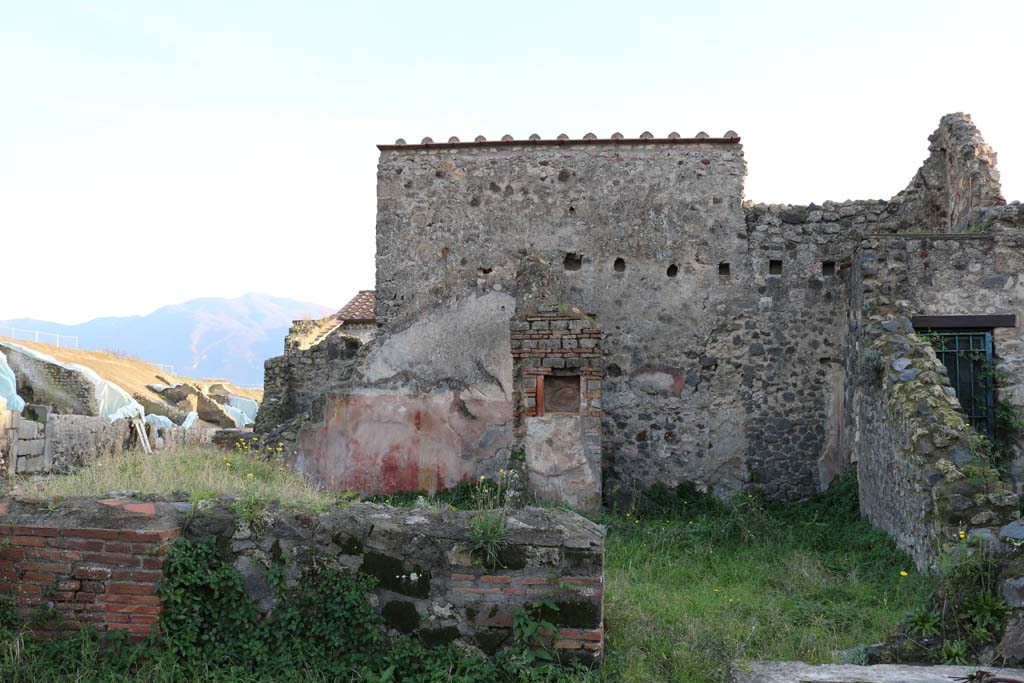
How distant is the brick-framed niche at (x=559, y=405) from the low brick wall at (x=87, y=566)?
5123 millimetres

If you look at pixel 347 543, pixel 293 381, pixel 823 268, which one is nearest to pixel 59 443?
pixel 293 381

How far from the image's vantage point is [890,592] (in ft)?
22.4

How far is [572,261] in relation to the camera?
11.8 m

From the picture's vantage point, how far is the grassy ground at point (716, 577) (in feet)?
17.5

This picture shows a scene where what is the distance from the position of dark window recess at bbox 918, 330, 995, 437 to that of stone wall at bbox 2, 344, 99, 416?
18.2m

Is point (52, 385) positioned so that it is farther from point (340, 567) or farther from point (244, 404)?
point (340, 567)

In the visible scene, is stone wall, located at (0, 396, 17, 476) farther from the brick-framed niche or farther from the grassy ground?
the brick-framed niche

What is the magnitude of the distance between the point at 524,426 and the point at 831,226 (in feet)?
16.7

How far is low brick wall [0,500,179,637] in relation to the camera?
4703 millimetres

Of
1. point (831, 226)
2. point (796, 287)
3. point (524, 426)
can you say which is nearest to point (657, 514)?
point (524, 426)

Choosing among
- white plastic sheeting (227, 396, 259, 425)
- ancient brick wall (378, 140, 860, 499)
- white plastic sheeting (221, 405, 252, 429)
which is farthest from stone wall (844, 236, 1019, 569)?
white plastic sheeting (227, 396, 259, 425)

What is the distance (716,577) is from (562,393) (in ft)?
9.65

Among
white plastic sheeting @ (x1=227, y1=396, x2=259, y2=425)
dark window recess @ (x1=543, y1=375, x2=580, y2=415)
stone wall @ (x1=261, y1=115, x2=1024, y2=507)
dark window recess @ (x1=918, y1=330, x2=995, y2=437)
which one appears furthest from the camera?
white plastic sheeting @ (x1=227, y1=396, x2=259, y2=425)

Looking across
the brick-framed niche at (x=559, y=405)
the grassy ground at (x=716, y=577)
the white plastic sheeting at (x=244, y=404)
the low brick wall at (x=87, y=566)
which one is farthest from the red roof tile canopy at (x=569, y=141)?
the white plastic sheeting at (x=244, y=404)
